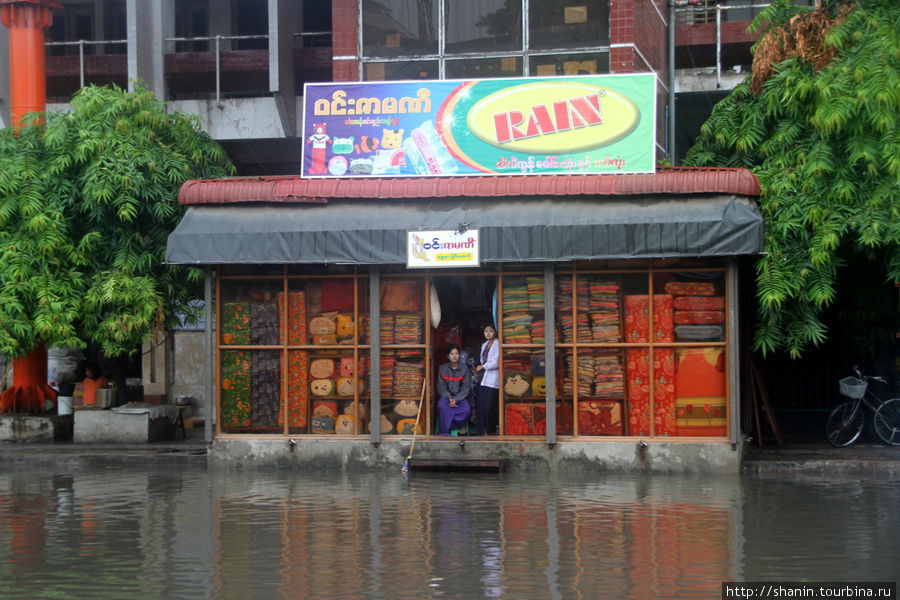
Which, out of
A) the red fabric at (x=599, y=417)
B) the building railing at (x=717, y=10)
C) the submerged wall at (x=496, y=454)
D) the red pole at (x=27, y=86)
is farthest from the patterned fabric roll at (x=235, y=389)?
the building railing at (x=717, y=10)

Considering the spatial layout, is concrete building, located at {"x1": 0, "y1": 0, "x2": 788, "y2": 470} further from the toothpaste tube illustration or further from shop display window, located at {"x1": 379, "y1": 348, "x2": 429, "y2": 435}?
the toothpaste tube illustration

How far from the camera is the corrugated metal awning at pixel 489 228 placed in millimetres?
14062

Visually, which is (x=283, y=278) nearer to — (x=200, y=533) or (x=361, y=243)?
(x=361, y=243)

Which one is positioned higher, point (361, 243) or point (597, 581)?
point (361, 243)

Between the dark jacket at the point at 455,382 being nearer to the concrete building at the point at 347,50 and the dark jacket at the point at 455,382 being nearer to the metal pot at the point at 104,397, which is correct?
the concrete building at the point at 347,50

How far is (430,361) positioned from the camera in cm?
1546

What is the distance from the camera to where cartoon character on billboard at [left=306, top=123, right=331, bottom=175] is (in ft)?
51.1

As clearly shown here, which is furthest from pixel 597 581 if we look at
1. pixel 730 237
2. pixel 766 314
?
pixel 766 314

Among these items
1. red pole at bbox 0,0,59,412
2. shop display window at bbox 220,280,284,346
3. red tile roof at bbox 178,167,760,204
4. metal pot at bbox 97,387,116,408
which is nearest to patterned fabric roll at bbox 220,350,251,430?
shop display window at bbox 220,280,284,346

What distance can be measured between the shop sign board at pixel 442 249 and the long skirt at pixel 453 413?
6.90 feet

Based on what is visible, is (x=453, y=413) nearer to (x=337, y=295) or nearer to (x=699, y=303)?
(x=337, y=295)

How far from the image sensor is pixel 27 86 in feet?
63.3

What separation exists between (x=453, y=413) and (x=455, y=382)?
17.4 inches

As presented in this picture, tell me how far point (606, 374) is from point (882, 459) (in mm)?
3912
